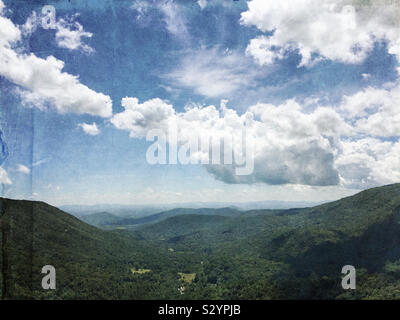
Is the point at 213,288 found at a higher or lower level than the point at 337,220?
lower

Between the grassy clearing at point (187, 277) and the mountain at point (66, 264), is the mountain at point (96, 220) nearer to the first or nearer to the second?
the mountain at point (66, 264)

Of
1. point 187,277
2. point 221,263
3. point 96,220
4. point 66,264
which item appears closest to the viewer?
point 66,264

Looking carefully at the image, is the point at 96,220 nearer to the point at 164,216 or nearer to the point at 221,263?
the point at 164,216

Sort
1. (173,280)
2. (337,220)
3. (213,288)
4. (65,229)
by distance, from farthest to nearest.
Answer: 1. (337,220)
2. (65,229)
3. (173,280)
4. (213,288)

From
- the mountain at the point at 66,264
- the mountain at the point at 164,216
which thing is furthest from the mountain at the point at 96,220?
the mountain at the point at 66,264

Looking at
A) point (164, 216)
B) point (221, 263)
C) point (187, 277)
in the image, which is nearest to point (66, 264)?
point (187, 277)

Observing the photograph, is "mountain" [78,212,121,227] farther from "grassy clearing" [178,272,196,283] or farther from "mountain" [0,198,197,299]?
"grassy clearing" [178,272,196,283]
